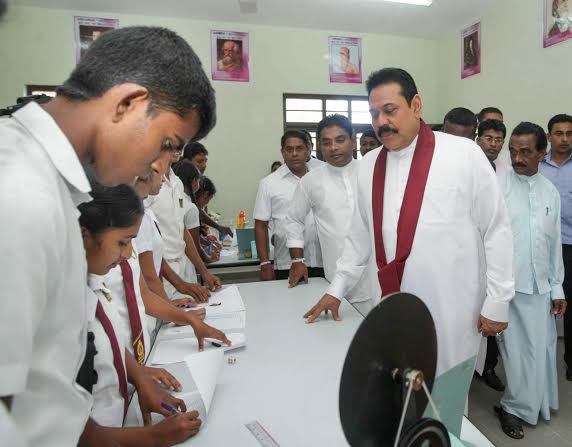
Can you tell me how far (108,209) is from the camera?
90 centimetres

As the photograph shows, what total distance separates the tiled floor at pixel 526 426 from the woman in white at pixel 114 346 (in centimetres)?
174

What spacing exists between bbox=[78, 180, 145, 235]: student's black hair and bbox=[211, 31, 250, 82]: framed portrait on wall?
4931mm

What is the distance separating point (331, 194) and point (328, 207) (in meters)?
0.08

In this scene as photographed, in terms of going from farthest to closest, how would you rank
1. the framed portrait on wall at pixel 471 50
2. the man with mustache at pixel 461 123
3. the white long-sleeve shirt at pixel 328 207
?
the framed portrait on wall at pixel 471 50
the man with mustache at pixel 461 123
the white long-sleeve shirt at pixel 328 207

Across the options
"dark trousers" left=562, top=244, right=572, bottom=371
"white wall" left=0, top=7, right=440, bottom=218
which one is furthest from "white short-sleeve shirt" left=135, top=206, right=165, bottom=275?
"white wall" left=0, top=7, right=440, bottom=218

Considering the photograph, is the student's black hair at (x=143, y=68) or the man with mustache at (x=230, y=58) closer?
the student's black hair at (x=143, y=68)

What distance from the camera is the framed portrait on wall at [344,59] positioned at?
5.82m

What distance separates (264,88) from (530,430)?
15.8ft

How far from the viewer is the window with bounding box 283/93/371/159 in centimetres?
584

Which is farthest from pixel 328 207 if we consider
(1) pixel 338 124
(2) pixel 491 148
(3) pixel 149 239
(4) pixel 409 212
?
(2) pixel 491 148

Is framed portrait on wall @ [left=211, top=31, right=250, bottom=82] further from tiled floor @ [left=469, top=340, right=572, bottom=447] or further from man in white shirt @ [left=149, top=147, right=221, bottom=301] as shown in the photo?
tiled floor @ [left=469, top=340, right=572, bottom=447]

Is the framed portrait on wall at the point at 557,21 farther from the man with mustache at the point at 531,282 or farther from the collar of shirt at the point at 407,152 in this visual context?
the collar of shirt at the point at 407,152

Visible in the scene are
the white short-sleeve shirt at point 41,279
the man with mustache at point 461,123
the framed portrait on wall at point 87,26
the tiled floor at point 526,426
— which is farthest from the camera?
the framed portrait on wall at point 87,26

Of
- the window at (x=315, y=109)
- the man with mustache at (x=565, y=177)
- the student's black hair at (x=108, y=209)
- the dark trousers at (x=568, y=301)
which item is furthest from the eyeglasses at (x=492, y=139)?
the window at (x=315, y=109)
